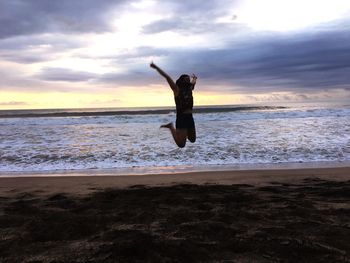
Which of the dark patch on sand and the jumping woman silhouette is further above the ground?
the jumping woman silhouette

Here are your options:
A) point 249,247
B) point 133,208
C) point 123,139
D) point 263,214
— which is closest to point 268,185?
point 263,214

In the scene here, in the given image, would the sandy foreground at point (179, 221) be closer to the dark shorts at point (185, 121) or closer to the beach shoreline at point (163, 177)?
the beach shoreline at point (163, 177)

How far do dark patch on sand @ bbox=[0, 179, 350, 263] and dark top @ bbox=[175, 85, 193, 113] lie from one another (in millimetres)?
Result: 1791

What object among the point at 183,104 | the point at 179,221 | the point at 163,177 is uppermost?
the point at 183,104

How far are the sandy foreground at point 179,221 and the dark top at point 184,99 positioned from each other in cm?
179

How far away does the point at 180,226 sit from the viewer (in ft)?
19.4

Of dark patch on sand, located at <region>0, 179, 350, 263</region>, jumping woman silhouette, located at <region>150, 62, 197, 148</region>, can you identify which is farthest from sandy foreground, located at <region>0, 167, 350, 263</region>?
jumping woman silhouette, located at <region>150, 62, 197, 148</region>

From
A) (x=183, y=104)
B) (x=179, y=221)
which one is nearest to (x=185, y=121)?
(x=183, y=104)

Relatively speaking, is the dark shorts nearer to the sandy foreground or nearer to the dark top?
the dark top

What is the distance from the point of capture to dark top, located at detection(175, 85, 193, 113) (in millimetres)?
7582

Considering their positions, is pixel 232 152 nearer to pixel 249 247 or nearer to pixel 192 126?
pixel 192 126

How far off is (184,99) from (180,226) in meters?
2.66

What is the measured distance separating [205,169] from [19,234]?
7.33m

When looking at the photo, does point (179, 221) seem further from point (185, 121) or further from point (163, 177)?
point (163, 177)
